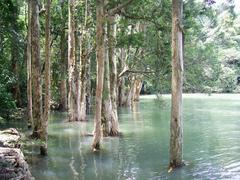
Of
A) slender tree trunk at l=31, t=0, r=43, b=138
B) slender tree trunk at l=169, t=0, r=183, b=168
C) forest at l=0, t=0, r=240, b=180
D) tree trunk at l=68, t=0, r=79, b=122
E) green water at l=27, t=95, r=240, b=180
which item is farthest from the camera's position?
tree trunk at l=68, t=0, r=79, b=122

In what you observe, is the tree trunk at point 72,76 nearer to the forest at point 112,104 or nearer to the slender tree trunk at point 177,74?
the forest at point 112,104

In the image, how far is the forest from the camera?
12742mm

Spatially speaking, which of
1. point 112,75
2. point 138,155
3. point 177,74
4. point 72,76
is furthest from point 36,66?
point 72,76

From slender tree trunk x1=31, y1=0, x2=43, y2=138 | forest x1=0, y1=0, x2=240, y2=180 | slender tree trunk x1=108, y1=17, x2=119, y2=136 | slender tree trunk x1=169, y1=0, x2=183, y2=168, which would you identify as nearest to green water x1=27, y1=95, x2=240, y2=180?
forest x1=0, y1=0, x2=240, y2=180

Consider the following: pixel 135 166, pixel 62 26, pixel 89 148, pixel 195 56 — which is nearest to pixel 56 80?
pixel 62 26

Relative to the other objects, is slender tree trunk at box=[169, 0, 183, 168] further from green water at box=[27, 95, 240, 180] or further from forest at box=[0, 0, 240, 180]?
green water at box=[27, 95, 240, 180]

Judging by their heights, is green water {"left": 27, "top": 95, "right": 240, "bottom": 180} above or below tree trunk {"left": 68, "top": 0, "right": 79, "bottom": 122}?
below

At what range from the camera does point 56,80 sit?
124 feet

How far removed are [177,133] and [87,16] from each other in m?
12.3

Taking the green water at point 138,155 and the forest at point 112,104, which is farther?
the green water at point 138,155

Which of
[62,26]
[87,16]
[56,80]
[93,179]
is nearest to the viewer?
[93,179]

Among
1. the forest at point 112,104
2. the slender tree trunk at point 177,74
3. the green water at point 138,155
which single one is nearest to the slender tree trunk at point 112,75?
the forest at point 112,104

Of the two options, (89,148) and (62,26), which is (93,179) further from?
(62,26)

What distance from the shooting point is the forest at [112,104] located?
12742mm
